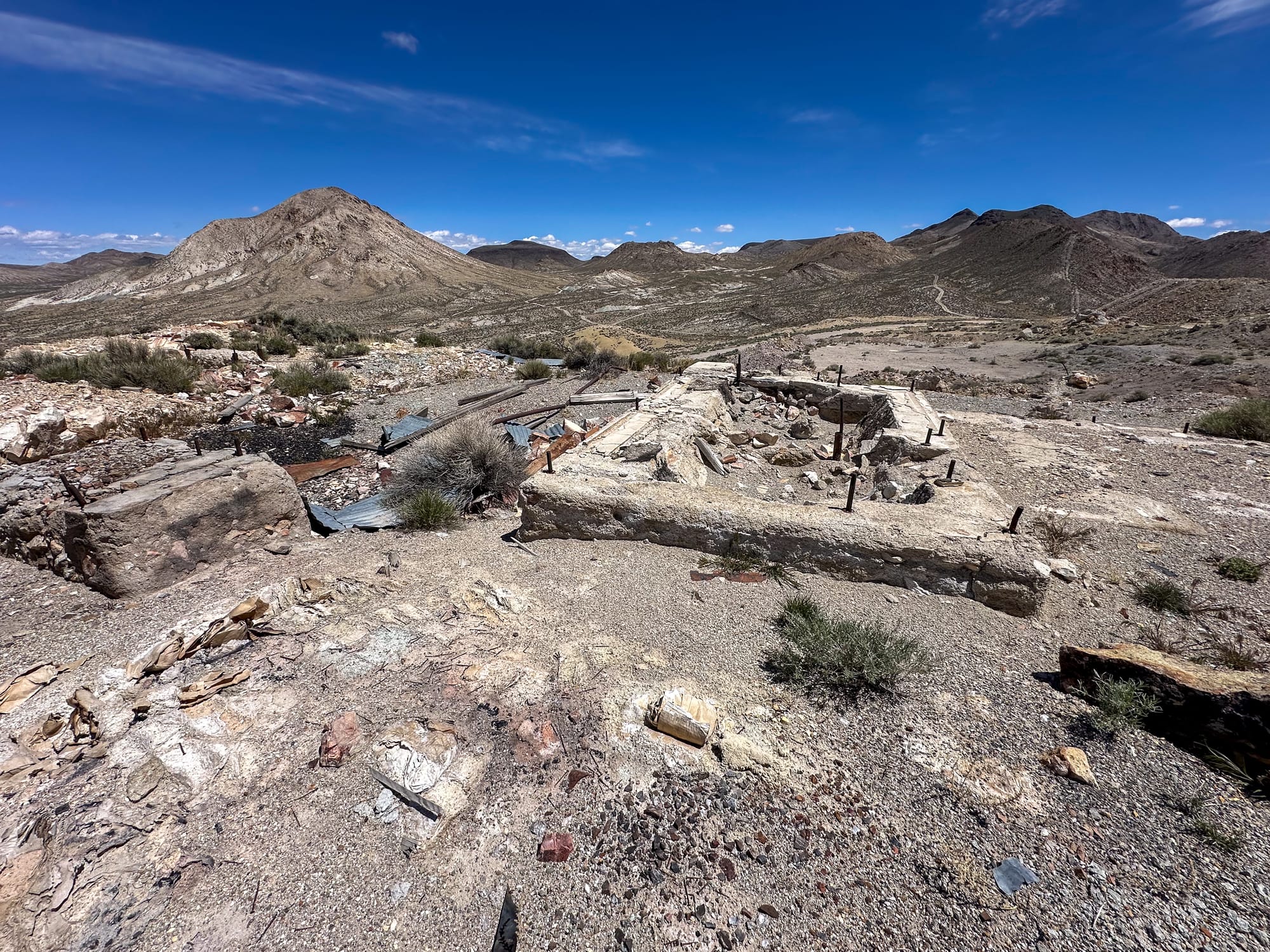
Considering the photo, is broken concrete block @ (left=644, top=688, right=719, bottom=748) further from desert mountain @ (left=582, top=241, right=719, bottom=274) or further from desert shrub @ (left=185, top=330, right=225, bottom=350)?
desert mountain @ (left=582, top=241, right=719, bottom=274)

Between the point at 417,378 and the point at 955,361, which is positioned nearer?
the point at 417,378

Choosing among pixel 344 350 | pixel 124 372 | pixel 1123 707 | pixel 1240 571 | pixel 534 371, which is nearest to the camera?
pixel 1123 707

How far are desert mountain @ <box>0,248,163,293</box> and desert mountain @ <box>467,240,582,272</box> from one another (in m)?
70.1

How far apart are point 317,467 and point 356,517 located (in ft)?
7.31

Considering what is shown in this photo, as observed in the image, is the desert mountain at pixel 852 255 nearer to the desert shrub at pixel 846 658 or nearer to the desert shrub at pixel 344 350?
the desert shrub at pixel 344 350

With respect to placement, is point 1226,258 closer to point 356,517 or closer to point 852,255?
point 852,255

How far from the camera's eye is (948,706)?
2982mm

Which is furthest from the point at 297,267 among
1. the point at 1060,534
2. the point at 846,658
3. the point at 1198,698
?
the point at 1198,698

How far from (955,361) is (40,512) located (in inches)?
979

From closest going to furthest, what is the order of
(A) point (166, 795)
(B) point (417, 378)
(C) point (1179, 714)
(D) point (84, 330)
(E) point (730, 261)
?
1. (A) point (166, 795)
2. (C) point (1179, 714)
3. (B) point (417, 378)
4. (D) point (84, 330)
5. (E) point (730, 261)

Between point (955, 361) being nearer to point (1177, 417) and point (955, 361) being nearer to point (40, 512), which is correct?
point (1177, 417)

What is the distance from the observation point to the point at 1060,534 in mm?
4898

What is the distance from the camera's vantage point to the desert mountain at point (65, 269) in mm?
91750

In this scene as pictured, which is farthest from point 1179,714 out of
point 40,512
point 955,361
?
point 955,361
